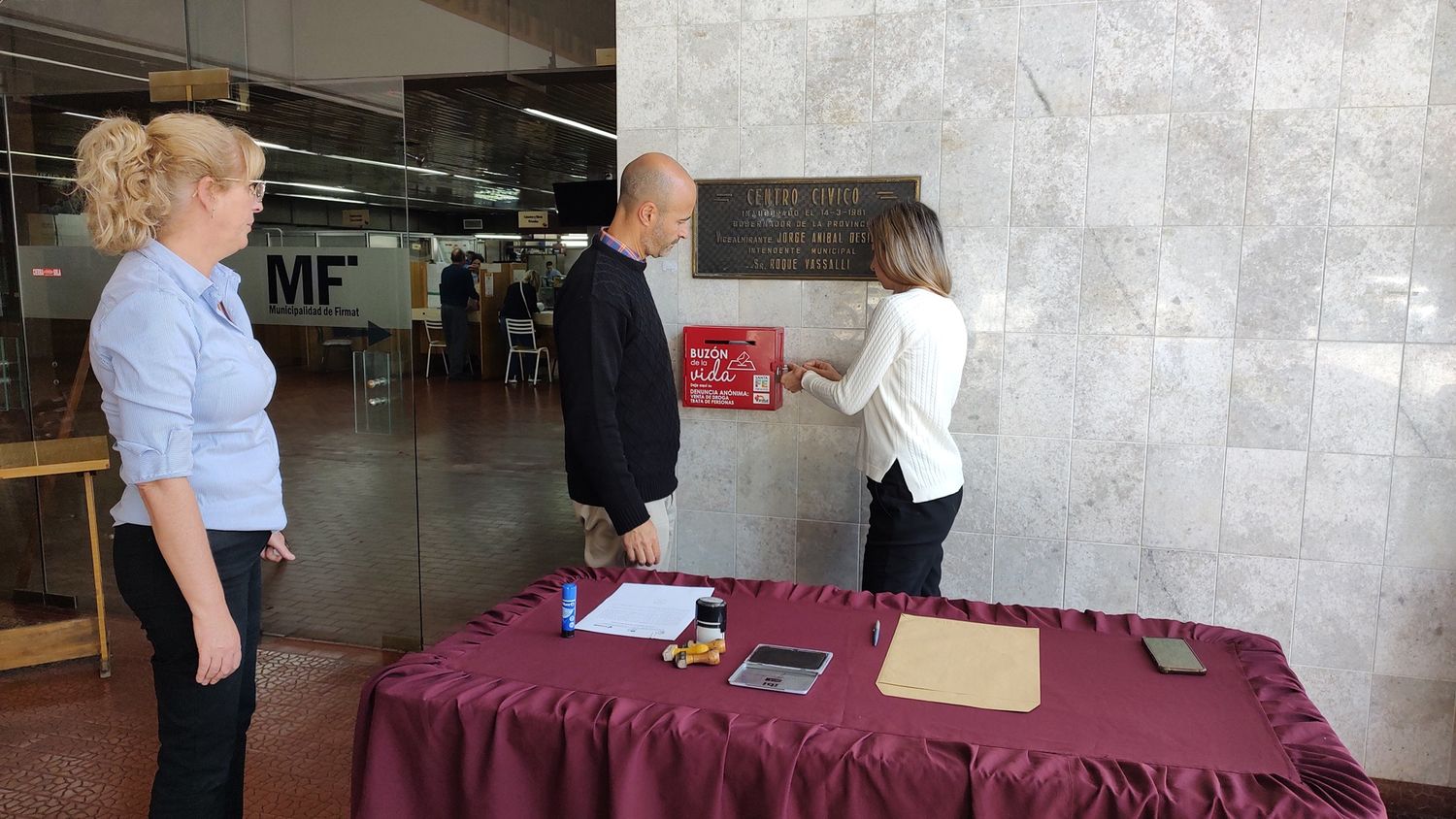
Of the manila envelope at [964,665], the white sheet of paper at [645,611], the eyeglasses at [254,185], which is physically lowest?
the white sheet of paper at [645,611]

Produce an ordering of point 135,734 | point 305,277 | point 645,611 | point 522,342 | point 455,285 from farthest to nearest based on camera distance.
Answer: point 522,342 < point 455,285 < point 305,277 < point 135,734 < point 645,611

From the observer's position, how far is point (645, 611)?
7.43 feet

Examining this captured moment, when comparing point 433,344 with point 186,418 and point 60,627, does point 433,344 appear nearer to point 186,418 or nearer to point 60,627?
point 60,627

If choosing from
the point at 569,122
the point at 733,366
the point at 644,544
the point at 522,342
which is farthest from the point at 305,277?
the point at 522,342

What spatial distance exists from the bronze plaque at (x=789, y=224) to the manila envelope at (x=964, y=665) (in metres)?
1.75

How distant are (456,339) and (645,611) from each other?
14.5m

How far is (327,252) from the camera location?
440 centimetres

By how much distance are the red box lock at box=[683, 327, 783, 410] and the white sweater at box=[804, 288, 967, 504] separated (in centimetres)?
51

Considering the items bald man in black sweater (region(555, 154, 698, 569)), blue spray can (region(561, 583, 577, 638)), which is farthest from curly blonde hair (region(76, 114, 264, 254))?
blue spray can (region(561, 583, 577, 638))

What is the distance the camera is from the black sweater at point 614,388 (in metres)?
2.74

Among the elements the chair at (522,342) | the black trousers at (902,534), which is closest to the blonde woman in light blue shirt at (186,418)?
the black trousers at (902,534)

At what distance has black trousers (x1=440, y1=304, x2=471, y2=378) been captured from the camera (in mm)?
15344

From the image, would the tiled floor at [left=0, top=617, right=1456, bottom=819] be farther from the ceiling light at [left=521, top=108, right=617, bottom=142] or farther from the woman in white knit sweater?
the ceiling light at [left=521, top=108, right=617, bottom=142]

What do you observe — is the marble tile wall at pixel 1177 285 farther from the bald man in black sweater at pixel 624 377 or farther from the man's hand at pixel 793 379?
the bald man in black sweater at pixel 624 377
